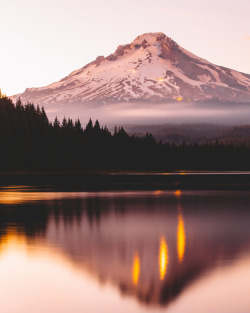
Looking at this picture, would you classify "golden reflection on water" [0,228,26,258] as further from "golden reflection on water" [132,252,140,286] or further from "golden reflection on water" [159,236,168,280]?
"golden reflection on water" [159,236,168,280]

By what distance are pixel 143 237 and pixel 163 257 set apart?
7.32 meters

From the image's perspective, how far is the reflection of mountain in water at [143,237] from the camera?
20.1 metres

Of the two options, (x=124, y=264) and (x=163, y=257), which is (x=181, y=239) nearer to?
(x=163, y=257)

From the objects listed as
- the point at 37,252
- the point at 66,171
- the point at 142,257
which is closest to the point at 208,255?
the point at 142,257

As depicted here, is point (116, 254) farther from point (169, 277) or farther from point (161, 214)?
point (161, 214)

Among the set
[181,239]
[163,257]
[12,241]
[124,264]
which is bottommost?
[181,239]

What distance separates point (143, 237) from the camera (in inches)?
1252

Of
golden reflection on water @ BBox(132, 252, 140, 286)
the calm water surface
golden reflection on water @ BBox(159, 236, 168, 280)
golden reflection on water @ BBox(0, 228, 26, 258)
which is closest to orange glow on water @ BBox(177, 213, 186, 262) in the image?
the calm water surface

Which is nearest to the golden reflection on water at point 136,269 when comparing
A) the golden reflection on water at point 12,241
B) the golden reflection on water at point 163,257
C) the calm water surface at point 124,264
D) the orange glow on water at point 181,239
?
the calm water surface at point 124,264

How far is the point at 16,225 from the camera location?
37.2 metres

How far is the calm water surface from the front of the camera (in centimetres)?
1672

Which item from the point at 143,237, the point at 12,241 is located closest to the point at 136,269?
the point at 12,241

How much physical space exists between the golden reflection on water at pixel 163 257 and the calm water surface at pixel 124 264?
0.04 m

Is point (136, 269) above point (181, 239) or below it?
above
